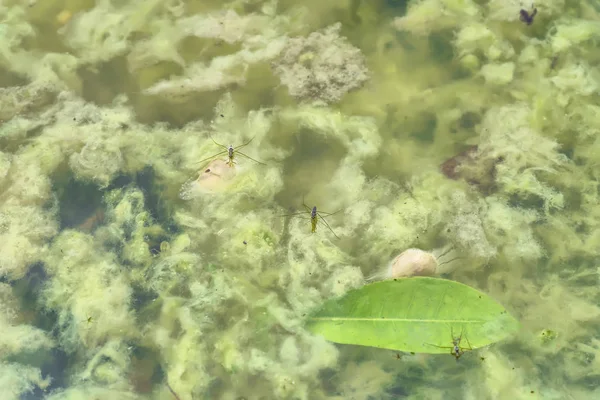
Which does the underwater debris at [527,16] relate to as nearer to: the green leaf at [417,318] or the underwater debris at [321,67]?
the underwater debris at [321,67]

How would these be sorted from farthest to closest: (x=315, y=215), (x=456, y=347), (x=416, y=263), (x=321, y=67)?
(x=321, y=67)
(x=315, y=215)
(x=416, y=263)
(x=456, y=347)

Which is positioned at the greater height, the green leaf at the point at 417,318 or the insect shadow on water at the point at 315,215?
the insect shadow on water at the point at 315,215

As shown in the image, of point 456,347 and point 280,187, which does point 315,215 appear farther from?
point 456,347

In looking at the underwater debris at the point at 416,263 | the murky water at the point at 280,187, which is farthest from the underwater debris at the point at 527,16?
the underwater debris at the point at 416,263

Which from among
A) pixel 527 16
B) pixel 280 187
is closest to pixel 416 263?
pixel 280 187

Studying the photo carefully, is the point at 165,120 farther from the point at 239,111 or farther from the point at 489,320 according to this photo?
the point at 489,320

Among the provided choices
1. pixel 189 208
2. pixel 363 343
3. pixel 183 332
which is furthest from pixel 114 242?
pixel 363 343
